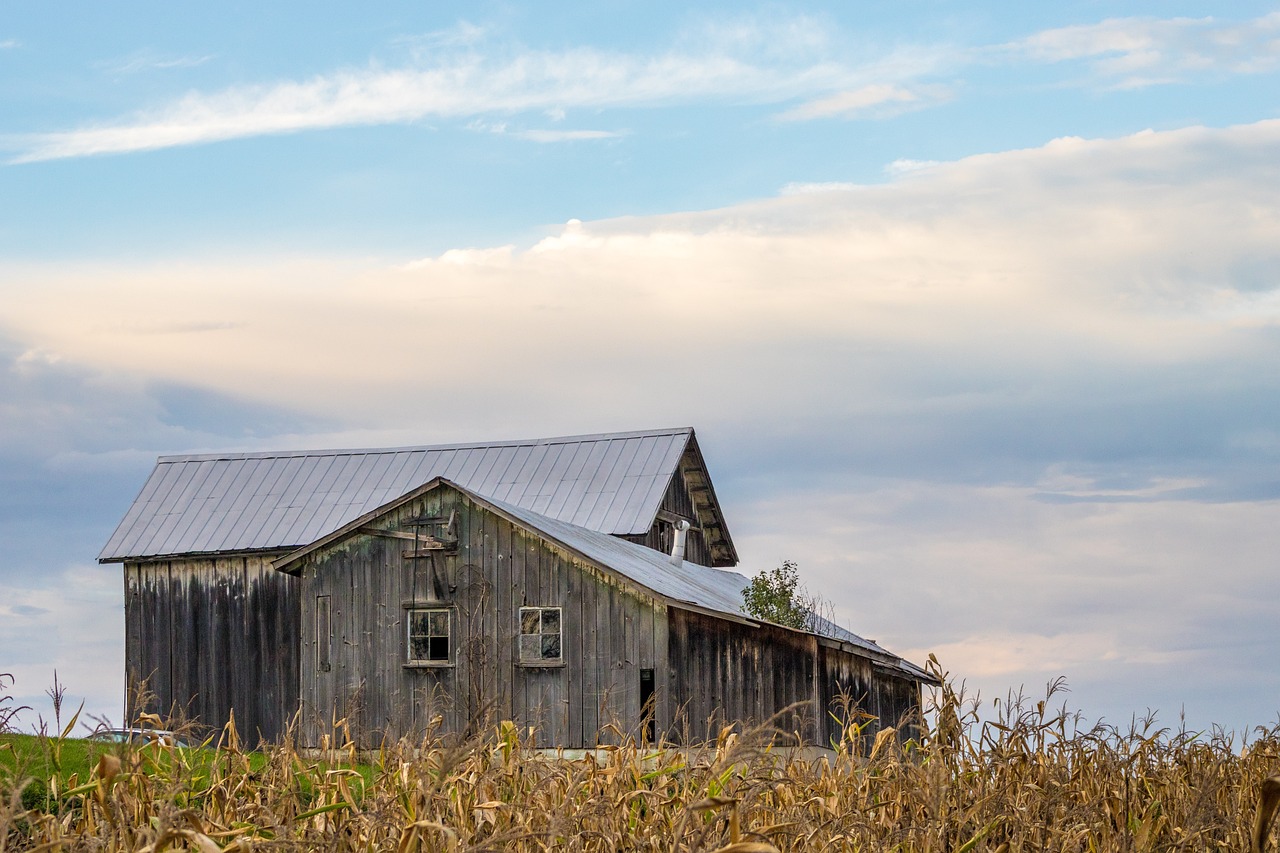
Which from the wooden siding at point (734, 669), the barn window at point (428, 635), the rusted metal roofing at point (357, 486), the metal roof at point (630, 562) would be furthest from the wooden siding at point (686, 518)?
the barn window at point (428, 635)

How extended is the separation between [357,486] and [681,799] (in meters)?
28.0

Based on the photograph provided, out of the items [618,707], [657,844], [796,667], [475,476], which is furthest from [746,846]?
[475,476]

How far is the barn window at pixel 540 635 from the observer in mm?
23375

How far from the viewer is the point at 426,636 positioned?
24312 millimetres

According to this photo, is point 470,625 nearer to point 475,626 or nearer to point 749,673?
point 475,626

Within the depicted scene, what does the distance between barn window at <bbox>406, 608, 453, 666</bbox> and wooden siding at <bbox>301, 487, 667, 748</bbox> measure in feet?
0.48

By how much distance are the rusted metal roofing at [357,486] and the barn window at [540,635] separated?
25.5ft

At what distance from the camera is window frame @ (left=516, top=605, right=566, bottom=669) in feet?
76.3

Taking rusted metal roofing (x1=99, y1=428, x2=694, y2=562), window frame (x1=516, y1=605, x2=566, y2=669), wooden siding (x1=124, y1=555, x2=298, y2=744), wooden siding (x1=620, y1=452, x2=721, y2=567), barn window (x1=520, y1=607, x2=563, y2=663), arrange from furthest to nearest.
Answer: wooden siding (x1=620, y1=452, x2=721, y2=567)
rusted metal roofing (x1=99, y1=428, x2=694, y2=562)
wooden siding (x1=124, y1=555, x2=298, y2=744)
barn window (x1=520, y1=607, x2=563, y2=663)
window frame (x1=516, y1=605, x2=566, y2=669)

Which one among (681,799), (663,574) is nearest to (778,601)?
(663,574)

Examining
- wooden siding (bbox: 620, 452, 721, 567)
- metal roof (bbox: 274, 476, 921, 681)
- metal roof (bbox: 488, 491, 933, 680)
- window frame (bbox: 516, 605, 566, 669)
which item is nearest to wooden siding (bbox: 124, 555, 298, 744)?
metal roof (bbox: 274, 476, 921, 681)

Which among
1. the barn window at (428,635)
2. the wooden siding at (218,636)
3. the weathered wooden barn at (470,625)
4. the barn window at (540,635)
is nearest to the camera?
the weathered wooden barn at (470,625)

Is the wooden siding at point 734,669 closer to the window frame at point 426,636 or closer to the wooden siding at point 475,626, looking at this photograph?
the wooden siding at point 475,626

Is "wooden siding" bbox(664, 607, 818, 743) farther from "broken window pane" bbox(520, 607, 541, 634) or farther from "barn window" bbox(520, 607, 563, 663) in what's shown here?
"broken window pane" bbox(520, 607, 541, 634)
